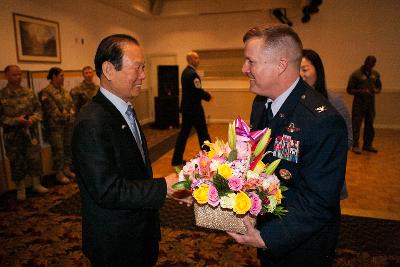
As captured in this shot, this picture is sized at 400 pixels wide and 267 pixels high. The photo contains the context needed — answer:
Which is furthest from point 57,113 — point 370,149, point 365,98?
point 370,149

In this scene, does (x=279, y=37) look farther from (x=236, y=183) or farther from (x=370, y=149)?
(x=370, y=149)

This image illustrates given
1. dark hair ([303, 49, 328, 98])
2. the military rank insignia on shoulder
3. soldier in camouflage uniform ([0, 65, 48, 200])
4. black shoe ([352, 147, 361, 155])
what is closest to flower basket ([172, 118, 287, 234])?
the military rank insignia on shoulder

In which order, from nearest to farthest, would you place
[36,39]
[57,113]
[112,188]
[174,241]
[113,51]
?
[112,188] < [113,51] < [174,241] < [57,113] < [36,39]

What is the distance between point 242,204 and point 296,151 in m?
0.31

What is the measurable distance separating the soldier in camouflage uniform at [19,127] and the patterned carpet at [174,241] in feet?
1.69

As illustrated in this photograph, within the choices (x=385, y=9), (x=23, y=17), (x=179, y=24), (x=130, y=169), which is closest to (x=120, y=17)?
(x=179, y=24)

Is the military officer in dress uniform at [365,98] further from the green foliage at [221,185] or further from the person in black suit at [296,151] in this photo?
the green foliage at [221,185]

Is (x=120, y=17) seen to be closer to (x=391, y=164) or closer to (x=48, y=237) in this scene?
(x=48, y=237)

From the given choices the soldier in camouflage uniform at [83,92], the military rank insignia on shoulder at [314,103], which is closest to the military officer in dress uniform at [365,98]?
the soldier in camouflage uniform at [83,92]

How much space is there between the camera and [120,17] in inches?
315

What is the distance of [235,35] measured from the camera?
29.5 feet

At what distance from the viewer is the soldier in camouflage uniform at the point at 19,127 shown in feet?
12.5

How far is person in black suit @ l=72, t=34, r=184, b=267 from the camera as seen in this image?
1.23 m

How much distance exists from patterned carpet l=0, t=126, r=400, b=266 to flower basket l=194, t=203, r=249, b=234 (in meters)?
1.57
